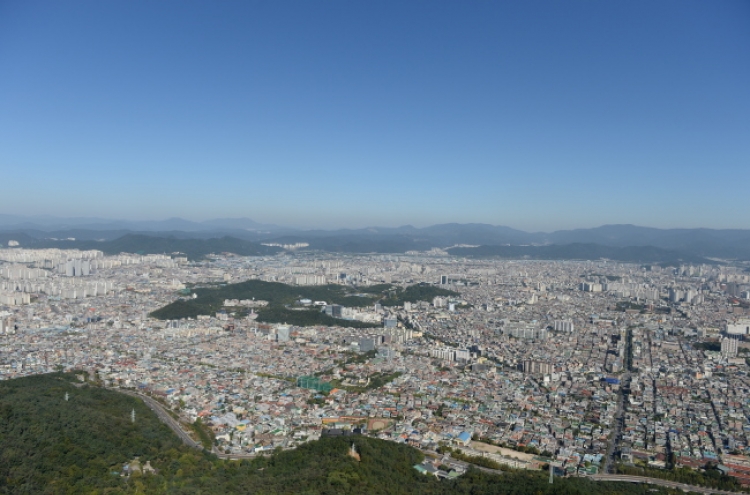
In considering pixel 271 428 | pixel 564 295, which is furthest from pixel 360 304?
pixel 271 428

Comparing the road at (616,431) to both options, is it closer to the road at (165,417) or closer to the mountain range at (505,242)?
the road at (165,417)

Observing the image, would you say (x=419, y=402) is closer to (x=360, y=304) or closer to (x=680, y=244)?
(x=360, y=304)

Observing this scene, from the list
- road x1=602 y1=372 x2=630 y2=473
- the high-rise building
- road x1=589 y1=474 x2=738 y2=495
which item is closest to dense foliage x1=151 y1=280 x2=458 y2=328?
road x1=602 y1=372 x2=630 y2=473

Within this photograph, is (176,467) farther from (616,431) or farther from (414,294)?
(414,294)

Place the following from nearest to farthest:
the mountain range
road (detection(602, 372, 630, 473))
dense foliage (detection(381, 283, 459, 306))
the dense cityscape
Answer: road (detection(602, 372, 630, 473)) < the dense cityscape < dense foliage (detection(381, 283, 459, 306)) < the mountain range

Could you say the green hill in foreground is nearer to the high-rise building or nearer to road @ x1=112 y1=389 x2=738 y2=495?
road @ x1=112 y1=389 x2=738 y2=495

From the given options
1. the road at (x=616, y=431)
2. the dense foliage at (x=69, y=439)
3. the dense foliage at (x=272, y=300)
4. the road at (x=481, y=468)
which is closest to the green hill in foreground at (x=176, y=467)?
the dense foliage at (x=69, y=439)

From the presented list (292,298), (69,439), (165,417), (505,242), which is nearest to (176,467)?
(69,439)
